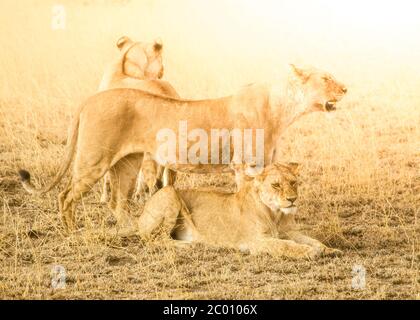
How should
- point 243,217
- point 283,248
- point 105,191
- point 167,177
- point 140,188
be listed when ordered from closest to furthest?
1. point 283,248
2. point 243,217
3. point 167,177
4. point 105,191
5. point 140,188

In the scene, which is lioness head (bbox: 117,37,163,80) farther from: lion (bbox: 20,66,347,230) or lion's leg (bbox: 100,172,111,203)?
lion (bbox: 20,66,347,230)

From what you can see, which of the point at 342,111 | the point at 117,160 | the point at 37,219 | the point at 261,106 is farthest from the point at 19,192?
the point at 342,111

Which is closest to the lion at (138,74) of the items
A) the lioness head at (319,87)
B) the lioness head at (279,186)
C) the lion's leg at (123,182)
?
the lion's leg at (123,182)

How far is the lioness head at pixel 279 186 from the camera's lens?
707 centimetres

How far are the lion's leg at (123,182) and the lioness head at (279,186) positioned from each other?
3.57 feet

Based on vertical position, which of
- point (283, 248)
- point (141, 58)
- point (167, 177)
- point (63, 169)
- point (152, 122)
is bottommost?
point (283, 248)

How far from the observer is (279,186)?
7.11m

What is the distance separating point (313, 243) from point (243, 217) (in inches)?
17.5

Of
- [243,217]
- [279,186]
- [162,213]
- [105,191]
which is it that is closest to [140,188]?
[105,191]

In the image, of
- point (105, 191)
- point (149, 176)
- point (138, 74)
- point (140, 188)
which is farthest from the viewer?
point (138, 74)

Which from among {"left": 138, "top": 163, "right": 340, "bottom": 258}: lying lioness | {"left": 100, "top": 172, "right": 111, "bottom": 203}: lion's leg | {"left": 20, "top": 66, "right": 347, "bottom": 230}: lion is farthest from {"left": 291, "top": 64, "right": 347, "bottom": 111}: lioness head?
{"left": 100, "top": 172, "right": 111, "bottom": 203}: lion's leg

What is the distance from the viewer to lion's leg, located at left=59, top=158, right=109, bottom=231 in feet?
25.3

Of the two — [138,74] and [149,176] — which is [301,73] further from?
[138,74]

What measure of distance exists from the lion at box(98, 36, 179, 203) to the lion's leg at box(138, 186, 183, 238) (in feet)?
3.47
